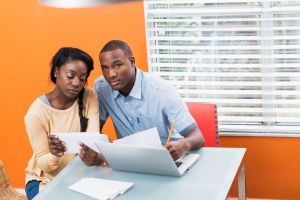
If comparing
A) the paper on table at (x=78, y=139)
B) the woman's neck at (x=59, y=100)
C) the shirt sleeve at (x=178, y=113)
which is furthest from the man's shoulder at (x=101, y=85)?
the paper on table at (x=78, y=139)

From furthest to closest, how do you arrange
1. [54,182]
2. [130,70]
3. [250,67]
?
1. [250,67]
2. [130,70]
3. [54,182]

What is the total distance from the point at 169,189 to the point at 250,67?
142 cm

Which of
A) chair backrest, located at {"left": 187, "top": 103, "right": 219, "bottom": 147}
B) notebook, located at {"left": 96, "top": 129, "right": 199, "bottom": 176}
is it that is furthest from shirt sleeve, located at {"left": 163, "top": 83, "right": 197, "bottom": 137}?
notebook, located at {"left": 96, "top": 129, "right": 199, "bottom": 176}

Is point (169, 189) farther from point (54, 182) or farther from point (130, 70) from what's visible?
point (130, 70)

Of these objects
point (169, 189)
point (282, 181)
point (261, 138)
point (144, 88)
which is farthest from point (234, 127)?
point (169, 189)

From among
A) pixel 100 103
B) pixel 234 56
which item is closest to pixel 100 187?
pixel 100 103

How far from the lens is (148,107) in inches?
121

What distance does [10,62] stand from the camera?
13.5 ft

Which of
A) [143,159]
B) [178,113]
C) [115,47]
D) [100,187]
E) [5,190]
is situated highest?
[115,47]

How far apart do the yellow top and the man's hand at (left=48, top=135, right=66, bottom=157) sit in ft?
0.22

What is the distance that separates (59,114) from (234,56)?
1254mm

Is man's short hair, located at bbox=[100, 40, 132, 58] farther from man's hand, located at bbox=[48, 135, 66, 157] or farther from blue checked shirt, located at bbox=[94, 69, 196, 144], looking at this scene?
man's hand, located at bbox=[48, 135, 66, 157]

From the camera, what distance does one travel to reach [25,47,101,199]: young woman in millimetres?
2934

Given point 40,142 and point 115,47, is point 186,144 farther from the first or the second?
point 40,142
